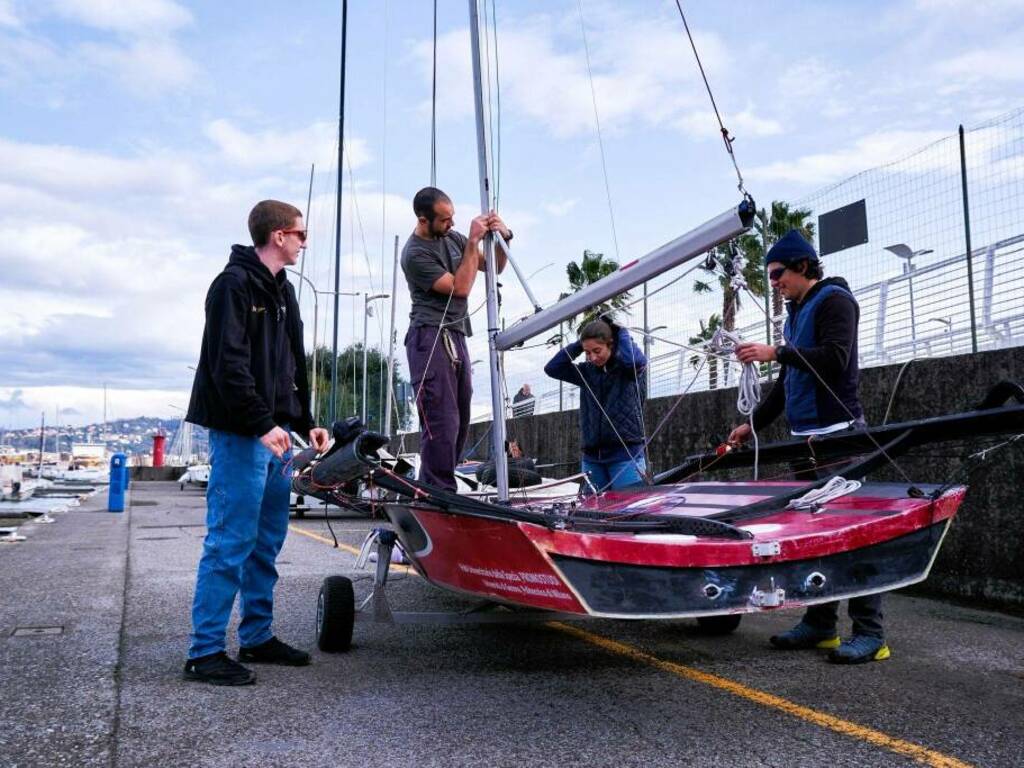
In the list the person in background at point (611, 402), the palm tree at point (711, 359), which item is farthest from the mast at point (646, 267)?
the palm tree at point (711, 359)

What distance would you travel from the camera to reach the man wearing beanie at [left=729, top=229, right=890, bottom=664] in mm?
4559

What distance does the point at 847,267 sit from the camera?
8.01m

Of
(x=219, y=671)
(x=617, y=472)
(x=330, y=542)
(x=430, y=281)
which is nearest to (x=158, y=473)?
(x=330, y=542)

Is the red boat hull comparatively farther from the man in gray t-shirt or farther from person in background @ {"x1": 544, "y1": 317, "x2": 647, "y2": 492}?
person in background @ {"x1": 544, "y1": 317, "x2": 647, "y2": 492}

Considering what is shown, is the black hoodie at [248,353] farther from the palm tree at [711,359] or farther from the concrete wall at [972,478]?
the palm tree at [711,359]

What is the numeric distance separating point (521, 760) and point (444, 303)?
2750 millimetres

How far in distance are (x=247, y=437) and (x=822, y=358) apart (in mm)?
2838

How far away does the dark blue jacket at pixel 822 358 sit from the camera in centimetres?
473

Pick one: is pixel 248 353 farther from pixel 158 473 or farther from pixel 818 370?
pixel 158 473

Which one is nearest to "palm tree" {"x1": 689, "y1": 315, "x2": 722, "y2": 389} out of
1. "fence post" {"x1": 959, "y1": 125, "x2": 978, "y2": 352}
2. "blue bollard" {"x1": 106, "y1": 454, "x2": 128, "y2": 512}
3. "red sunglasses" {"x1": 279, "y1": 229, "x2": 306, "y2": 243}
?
"fence post" {"x1": 959, "y1": 125, "x2": 978, "y2": 352}

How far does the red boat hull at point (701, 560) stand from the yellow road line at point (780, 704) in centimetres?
44

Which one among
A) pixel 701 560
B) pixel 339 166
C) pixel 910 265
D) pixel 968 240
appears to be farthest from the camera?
pixel 339 166

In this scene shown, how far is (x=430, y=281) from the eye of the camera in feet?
16.9

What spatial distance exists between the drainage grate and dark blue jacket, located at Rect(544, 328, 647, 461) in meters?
3.49
